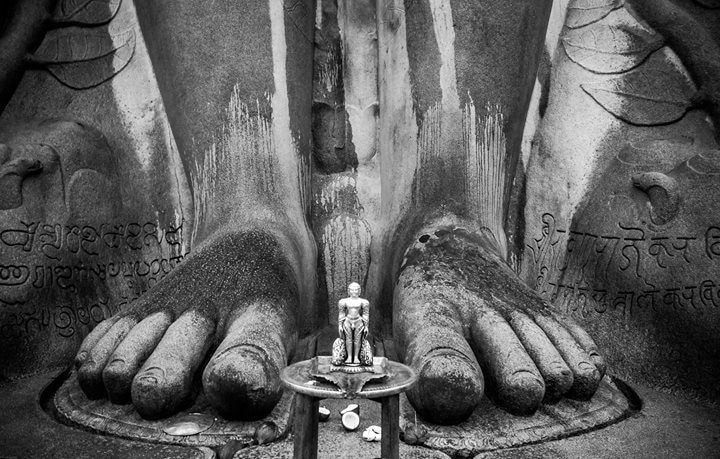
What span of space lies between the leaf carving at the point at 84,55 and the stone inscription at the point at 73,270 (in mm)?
458

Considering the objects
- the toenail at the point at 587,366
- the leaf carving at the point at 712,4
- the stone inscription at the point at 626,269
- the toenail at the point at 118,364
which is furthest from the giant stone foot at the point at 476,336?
the leaf carving at the point at 712,4

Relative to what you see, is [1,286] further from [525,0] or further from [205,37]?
[525,0]

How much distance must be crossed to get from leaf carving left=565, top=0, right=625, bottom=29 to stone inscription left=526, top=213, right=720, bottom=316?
1.92ft

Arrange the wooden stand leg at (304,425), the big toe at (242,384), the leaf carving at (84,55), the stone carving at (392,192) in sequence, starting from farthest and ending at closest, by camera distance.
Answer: the leaf carving at (84,55), the stone carving at (392,192), the big toe at (242,384), the wooden stand leg at (304,425)

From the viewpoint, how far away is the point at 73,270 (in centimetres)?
192

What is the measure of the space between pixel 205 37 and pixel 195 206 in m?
0.42

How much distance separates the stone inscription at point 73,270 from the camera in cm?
179

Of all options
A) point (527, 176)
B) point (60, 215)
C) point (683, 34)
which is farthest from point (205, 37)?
point (683, 34)

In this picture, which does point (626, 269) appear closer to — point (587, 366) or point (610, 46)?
point (587, 366)

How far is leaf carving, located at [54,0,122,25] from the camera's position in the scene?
7.28 ft

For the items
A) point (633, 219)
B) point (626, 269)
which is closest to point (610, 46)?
point (633, 219)

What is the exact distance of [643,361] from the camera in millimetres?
1809

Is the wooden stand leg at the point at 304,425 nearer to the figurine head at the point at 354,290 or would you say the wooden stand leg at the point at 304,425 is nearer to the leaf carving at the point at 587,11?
the figurine head at the point at 354,290

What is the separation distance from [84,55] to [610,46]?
1459 millimetres
